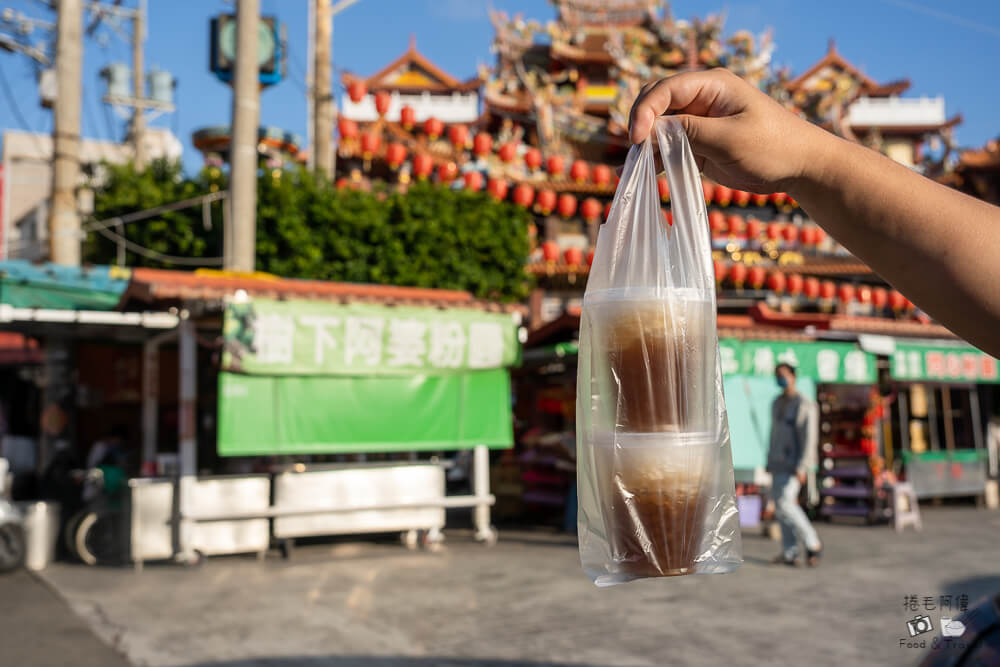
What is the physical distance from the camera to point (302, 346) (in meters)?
9.72

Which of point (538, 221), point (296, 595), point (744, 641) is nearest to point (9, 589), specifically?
point (296, 595)

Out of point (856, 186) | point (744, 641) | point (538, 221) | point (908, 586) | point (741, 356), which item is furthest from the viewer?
point (538, 221)

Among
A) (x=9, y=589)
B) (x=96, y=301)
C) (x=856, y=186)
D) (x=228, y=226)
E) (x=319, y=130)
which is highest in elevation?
(x=319, y=130)

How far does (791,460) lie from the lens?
8594 mm

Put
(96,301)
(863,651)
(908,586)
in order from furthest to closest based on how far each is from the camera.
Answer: (96,301) < (908,586) < (863,651)

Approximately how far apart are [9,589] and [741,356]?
9612 mm

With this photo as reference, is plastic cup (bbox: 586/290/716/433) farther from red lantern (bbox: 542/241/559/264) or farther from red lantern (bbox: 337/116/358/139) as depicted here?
red lantern (bbox: 542/241/559/264)

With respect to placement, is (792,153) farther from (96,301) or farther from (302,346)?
(96,301)

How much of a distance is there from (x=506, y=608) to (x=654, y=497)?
588 cm

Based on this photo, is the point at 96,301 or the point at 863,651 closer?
the point at 863,651

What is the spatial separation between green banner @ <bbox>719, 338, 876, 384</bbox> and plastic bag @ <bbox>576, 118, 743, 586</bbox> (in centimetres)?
1107

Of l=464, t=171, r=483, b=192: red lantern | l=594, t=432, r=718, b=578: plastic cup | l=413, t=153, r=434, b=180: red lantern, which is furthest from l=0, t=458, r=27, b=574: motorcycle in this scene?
l=464, t=171, r=483, b=192: red lantern

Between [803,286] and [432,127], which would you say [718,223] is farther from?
[432,127]

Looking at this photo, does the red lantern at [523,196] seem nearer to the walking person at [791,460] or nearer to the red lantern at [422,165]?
the red lantern at [422,165]
